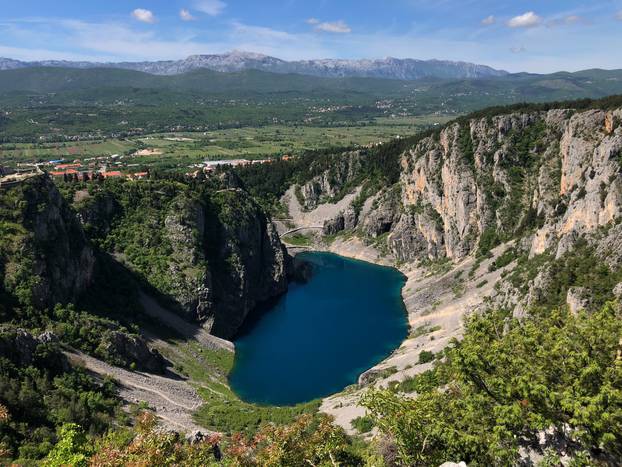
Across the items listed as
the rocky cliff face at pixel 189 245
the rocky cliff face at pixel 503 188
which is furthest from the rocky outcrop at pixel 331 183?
the rocky cliff face at pixel 189 245

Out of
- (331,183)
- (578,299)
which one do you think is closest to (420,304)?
(578,299)

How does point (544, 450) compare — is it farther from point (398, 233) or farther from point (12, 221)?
point (398, 233)

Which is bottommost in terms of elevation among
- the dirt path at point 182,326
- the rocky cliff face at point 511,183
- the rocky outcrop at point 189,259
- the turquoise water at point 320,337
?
the turquoise water at point 320,337

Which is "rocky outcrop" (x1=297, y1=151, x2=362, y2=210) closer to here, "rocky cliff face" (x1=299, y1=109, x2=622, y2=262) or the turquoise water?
"rocky cliff face" (x1=299, y1=109, x2=622, y2=262)

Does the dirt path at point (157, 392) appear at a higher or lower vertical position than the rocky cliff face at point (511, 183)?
lower

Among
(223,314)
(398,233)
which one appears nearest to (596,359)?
(223,314)

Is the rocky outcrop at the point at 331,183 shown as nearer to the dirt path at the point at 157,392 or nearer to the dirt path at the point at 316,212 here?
the dirt path at the point at 316,212

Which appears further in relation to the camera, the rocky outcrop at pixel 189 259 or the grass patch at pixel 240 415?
the rocky outcrop at pixel 189 259
